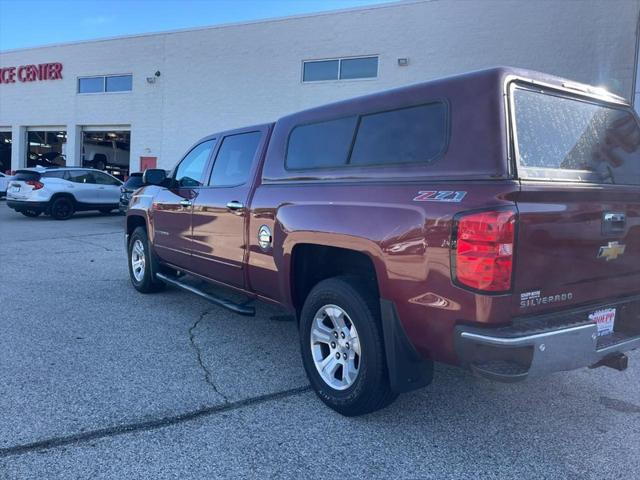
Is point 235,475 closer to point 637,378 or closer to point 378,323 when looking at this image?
point 378,323

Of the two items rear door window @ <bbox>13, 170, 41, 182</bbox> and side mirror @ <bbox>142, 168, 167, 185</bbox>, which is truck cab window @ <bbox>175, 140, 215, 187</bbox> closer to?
side mirror @ <bbox>142, 168, 167, 185</bbox>

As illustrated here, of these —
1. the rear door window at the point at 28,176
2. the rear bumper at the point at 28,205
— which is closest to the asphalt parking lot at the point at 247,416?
the rear bumper at the point at 28,205

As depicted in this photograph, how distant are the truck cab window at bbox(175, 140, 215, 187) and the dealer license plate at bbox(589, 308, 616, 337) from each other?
148 inches

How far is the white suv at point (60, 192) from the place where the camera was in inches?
627

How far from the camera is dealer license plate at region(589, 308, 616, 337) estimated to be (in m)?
3.10

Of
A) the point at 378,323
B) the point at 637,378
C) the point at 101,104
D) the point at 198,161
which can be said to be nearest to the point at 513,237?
the point at 378,323

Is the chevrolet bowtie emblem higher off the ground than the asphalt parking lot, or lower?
higher

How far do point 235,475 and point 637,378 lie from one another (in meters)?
3.35

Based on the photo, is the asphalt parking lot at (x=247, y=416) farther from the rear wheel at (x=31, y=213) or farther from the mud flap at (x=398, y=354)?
the rear wheel at (x=31, y=213)

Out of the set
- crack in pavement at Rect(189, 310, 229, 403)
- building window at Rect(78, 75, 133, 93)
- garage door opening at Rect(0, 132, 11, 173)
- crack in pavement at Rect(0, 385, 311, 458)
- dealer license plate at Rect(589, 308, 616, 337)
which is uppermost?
building window at Rect(78, 75, 133, 93)

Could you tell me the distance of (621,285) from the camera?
3.28m

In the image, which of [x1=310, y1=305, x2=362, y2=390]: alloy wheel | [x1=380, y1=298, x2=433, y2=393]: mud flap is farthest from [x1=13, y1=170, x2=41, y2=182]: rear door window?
[x1=380, y1=298, x2=433, y2=393]: mud flap

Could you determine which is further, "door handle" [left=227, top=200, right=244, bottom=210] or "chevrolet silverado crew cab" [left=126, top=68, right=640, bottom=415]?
"door handle" [left=227, top=200, right=244, bottom=210]

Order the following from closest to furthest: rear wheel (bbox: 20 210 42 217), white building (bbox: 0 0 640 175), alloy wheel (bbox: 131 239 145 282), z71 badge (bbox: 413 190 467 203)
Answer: z71 badge (bbox: 413 190 467 203) → alloy wheel (bbox: 131 239 145 282) → white building (bbox: 0 0 640 175) → rear wheel (bbox: 20 210 42 217)
